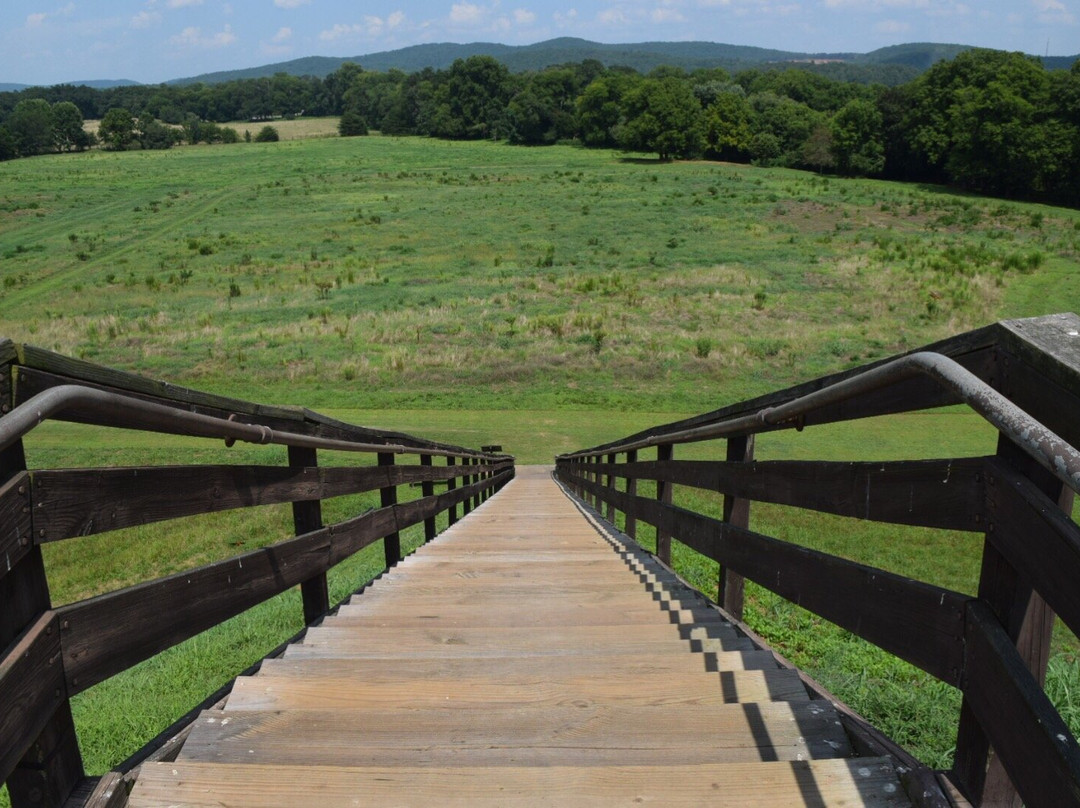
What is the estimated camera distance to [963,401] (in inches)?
60.4

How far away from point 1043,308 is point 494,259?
24.6 meters

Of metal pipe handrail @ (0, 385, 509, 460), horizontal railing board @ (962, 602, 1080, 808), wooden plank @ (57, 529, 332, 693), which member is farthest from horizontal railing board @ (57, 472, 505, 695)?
horizontal railing board @ (962, 602, 1080, 808)

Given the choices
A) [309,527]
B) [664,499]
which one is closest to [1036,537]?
[309,527]

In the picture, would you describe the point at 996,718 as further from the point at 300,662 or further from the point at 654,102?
the point at 654,102

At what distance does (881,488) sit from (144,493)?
77.2 inches

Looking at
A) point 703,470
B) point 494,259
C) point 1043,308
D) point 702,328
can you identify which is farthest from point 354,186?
point 703,470

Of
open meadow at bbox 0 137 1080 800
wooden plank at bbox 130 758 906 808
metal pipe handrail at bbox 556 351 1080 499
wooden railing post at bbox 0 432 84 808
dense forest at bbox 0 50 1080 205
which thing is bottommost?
open meadow at bbox 0 137 1080 800

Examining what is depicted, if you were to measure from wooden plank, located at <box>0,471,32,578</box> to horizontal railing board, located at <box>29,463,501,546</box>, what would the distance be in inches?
0.9

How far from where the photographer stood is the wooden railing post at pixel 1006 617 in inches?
61.9

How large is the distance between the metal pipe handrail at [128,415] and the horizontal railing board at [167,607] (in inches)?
16.5

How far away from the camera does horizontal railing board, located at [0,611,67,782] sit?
61.5 inches

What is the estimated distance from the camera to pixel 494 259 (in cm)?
4175

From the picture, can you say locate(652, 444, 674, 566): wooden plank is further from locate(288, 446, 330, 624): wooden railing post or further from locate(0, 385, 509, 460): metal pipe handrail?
locate(0, 385, 509, 460): metal pipe handrail

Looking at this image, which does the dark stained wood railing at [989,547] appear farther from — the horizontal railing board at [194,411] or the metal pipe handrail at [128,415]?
the horizontal railing board at [194,411]
